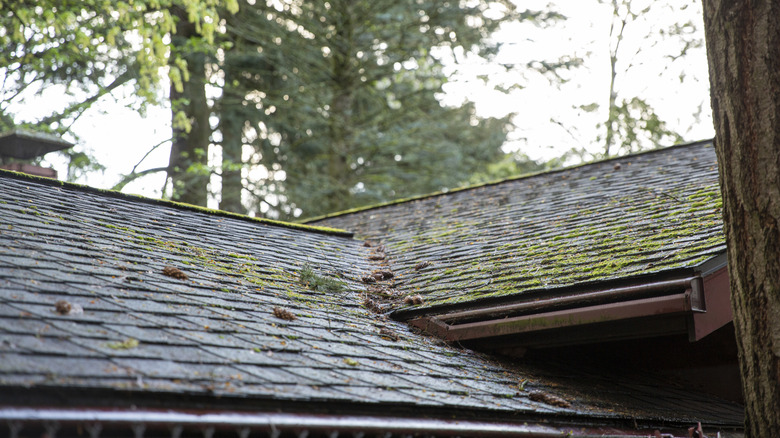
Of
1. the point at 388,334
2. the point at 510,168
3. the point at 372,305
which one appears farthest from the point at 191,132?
the point at 388,334

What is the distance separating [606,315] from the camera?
440 centimetres

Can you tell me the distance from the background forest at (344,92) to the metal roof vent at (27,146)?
16.1 feet

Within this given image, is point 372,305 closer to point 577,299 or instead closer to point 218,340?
point 577,299

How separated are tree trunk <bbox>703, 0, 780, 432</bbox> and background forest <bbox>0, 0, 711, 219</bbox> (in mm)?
10660

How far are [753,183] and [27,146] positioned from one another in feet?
24.4

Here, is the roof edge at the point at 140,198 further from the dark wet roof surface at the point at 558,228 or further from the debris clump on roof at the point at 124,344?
the debris clump on roof at the point at 124,344

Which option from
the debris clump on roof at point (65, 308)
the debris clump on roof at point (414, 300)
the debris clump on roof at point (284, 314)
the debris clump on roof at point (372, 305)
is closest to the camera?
the debris clump on roof at point (65, 308)

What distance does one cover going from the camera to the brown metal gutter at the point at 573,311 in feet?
13.8

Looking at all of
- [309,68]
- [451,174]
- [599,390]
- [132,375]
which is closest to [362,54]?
[309,68]

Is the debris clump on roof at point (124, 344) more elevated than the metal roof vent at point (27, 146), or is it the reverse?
the metal roof vent at point (27, 146)

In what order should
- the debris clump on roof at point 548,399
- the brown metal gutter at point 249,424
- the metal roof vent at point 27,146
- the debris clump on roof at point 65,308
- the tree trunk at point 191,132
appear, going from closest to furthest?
1. the brown metal gutter at point 249,424
2. the debris clump on roof at point 65,308
3. the debris clump on roof at point 548,399
4. the metal roof vent at point 27,146
5. the tree trunk at point 191,132

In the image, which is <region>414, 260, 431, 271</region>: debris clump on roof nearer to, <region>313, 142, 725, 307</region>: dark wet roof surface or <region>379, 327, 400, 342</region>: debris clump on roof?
<region>313, 142, 725, 307</region>: dark wet roof surface

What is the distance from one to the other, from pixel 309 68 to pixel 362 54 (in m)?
2.42

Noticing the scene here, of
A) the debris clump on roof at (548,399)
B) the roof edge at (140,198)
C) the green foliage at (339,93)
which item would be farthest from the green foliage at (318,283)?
the green foliage at (339,93)
